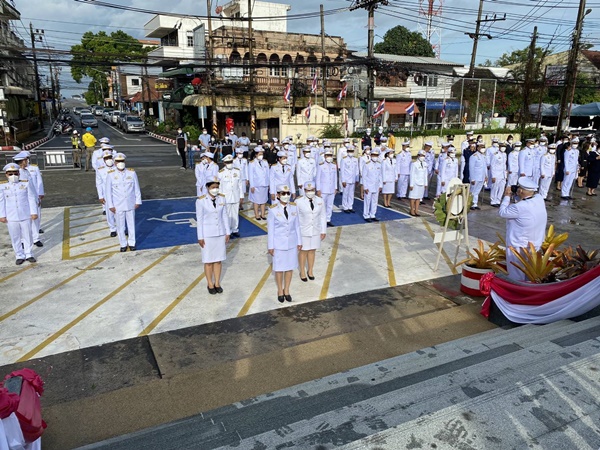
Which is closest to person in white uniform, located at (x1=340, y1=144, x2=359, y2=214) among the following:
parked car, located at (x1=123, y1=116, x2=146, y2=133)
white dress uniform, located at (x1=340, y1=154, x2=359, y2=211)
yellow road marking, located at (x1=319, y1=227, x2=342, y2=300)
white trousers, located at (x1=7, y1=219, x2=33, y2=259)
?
white dress uniform, located at (x1=340, y1=154, x2=359, y2=211)

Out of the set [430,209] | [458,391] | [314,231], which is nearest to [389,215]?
[430,209]

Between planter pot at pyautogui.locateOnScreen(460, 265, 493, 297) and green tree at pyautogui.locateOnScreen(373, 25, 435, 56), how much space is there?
53.4 m

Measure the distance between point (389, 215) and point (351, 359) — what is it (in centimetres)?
799

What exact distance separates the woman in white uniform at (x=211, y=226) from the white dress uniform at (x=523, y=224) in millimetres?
4240

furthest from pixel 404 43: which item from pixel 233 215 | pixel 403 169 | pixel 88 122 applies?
pixel 233 215

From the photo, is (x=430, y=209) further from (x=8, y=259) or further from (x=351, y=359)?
(x=8, y=259)

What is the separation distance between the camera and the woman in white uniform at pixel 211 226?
703 cm

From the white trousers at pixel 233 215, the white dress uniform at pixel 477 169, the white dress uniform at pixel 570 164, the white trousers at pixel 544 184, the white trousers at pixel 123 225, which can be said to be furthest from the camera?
the white dress uniform at pixel 570 164

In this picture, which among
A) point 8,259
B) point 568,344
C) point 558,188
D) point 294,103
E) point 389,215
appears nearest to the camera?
point 568,344

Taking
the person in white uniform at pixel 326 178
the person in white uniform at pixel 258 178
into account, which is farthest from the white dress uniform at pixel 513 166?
the person in white uniform at pixel 258 178

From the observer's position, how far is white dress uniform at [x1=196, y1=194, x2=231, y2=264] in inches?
277

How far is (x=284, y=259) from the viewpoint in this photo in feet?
22.4

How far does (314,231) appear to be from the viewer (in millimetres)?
7574

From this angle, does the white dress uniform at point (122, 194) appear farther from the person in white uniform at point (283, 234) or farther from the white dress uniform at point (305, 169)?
the white dress uniform at point (305, 169)
